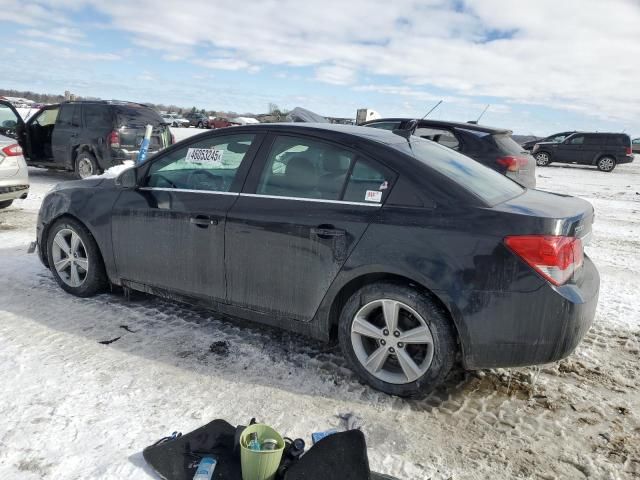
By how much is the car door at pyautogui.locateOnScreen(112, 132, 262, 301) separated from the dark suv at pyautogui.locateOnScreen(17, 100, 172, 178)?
6.92 m

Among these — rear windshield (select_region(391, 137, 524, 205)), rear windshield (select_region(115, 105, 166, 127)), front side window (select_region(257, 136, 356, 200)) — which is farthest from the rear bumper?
rear windshield (select_region(115, 105, 166, 127))

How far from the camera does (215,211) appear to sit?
3479 millimetres

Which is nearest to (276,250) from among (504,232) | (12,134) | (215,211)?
(215,211)

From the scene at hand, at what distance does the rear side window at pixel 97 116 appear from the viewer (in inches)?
405

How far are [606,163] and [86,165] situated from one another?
1966 cm

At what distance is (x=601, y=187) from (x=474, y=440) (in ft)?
46.3

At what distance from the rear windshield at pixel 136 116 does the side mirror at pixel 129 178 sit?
6.93m

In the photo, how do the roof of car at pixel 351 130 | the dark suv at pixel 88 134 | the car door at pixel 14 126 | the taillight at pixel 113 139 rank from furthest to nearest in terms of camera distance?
the car door at pixel 14 126 → the dark suv at pixel 88 134 → the taillight at pixel 113 139 → the roof of car at pixel 351 130

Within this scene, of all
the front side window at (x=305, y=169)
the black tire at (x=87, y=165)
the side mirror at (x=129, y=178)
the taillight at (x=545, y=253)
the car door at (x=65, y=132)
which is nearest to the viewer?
the taillight at (x=545, y=253)

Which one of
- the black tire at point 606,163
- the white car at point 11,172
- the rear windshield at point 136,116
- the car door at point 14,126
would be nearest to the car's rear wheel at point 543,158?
the black tire at point 606,163

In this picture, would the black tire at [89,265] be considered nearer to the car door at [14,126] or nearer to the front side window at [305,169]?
the front side window at [305,169]

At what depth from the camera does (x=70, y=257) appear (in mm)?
4344

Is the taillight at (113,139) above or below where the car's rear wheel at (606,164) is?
above

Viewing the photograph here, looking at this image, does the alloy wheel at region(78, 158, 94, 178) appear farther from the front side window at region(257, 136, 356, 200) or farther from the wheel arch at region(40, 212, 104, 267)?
the front side window at region(257, 136, 356, 200)
